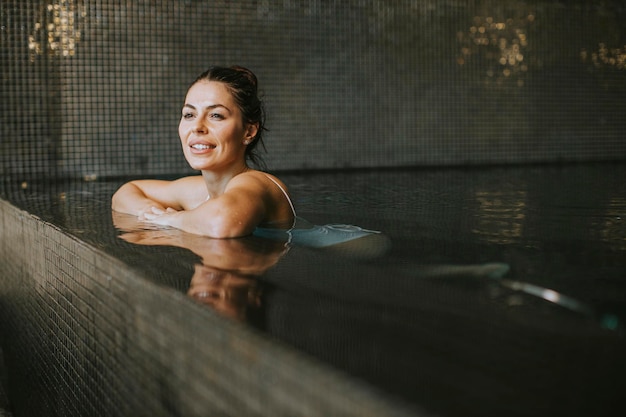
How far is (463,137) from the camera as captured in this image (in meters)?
7.82

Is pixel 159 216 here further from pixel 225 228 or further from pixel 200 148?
pixel 225 228

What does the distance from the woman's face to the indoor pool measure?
301mm

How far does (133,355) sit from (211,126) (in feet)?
3.75

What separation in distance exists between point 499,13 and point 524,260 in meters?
6.58

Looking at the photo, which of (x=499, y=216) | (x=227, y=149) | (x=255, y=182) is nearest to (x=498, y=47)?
(x=499, y=216)

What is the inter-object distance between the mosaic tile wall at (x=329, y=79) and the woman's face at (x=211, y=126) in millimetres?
3490

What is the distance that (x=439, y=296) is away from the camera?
4.19 feet

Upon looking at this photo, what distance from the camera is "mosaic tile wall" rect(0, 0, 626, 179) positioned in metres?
6.36

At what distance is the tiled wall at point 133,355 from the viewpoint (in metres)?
0.84

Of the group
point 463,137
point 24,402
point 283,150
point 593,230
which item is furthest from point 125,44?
point 593,230

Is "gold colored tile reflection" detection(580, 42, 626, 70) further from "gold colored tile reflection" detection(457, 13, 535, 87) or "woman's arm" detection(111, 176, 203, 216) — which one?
"woman's arm" detection(111, 176, 203, 216)

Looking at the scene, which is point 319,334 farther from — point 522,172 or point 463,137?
point 463,137

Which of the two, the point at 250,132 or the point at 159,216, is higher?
the point at 250,132

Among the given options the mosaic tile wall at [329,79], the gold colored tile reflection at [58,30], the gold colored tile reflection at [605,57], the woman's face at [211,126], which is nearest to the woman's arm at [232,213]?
the woman's face at [211,126]
